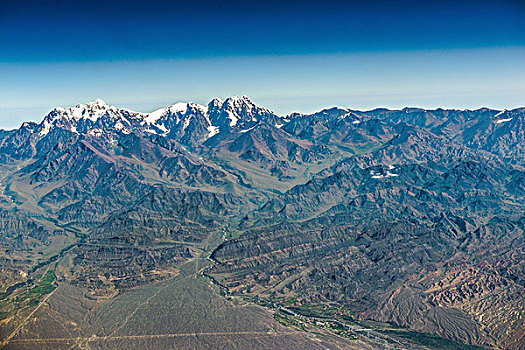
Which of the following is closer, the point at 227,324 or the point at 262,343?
the point at 262,343

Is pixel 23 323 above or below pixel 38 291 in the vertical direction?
below

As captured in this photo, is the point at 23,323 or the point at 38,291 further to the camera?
the point at 38,291

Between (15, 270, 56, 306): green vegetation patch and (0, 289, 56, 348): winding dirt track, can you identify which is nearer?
(0, 289, 56, 348): winding dirt track

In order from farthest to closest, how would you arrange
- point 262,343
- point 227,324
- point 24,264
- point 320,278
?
point 24,264
point 320,278
point 227,324
point 262,343

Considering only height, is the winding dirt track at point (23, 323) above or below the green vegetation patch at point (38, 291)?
below

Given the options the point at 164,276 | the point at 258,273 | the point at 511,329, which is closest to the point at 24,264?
the point at 164,276

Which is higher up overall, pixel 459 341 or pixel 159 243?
pixel 159 243

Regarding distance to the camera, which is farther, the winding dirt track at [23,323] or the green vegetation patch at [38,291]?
the green vegetation patch at [38,291]

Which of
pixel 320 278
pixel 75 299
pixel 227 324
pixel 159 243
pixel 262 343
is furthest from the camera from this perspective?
pixel 159 243

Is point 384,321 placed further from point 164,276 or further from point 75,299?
point 75,299

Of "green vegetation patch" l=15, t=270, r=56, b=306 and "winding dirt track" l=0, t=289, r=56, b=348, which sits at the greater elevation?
"green vegetation patch" l=15, t=270, r=56, b=306

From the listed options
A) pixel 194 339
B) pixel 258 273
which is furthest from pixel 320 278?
pixel 194 339
